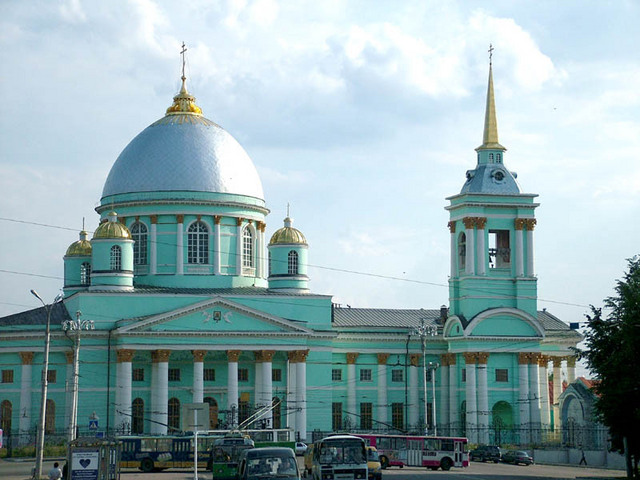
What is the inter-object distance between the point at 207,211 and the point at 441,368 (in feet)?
60.0

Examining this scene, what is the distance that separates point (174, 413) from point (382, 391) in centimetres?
1482

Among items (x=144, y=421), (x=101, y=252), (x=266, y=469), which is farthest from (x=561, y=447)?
(x=266, y=469)

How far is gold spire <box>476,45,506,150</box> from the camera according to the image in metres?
91.5

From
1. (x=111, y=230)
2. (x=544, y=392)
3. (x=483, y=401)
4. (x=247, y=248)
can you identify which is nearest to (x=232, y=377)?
(x=111, y=230)

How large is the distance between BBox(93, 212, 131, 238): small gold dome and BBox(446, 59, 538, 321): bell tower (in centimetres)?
2114

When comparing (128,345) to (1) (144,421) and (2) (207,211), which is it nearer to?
(1) (144,421)

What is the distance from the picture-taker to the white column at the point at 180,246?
88188 mm

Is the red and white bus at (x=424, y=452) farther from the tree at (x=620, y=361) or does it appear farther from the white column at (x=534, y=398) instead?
the white column at (x=534, y=398)

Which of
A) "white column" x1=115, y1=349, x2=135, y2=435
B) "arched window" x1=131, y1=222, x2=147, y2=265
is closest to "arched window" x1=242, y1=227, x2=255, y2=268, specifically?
"arched window" x1=131, y1=222, x2=147, y2=265

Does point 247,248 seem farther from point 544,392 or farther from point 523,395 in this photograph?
point 544,392

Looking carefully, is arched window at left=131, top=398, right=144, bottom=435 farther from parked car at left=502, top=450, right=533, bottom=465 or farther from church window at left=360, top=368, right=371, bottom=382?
parked car at left=502, top=450, right=533, bottom=465

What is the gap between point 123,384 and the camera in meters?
81.2

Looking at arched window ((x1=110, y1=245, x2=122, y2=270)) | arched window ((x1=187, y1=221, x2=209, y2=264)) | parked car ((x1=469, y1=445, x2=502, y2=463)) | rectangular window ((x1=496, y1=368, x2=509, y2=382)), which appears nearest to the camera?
parked car ((x1=469, y1=445, x2=502, y2=463))

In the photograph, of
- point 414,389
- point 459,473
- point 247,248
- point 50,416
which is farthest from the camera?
point 414,389
